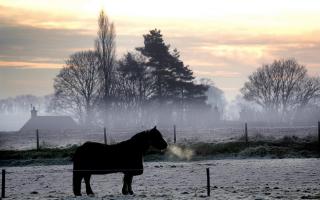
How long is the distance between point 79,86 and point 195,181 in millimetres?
67137

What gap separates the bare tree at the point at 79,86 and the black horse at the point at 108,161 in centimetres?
6671

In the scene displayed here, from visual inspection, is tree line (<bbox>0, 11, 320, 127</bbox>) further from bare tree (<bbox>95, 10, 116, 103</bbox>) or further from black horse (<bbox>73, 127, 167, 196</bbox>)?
black horse (<bbox>73, 127, 167, 196</bbox>)

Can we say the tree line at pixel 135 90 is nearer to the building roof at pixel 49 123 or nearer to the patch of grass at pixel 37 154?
the building roof at pixel 49 123

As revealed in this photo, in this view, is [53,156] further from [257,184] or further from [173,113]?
[173,113]

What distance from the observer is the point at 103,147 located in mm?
16547

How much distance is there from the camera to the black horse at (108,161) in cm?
1638

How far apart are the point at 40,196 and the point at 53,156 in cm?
1484

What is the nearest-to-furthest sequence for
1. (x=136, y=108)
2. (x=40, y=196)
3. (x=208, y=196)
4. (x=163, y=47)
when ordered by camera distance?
1. (x=208, y=196)
2. (x=40, y=196)
3. (x=163, y=47)
4. (x=136, y=108)

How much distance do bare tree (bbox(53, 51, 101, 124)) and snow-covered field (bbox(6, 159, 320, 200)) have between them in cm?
5689

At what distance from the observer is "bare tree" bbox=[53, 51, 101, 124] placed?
277 ft

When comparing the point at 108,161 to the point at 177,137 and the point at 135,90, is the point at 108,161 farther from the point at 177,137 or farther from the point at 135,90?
the point at 135,90

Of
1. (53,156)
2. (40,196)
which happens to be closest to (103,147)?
(40,196)

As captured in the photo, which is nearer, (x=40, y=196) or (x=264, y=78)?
(x=40, y=196)

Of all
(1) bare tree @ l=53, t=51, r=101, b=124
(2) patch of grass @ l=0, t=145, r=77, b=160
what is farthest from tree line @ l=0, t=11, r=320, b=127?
(2) patch of grass @ l=0, t=145, r=77, b=160
